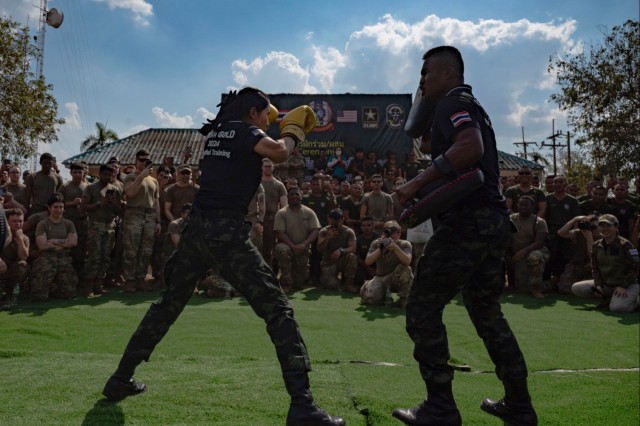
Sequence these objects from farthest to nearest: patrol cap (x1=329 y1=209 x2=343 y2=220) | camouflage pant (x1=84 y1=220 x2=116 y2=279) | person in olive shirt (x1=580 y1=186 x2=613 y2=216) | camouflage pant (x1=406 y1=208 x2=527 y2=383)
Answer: person in olive shirt (x1=580 y1=186 x2=613 y2=216), patrol cap (x1=329 y1=209 x2=343 y2=220), camouflage pant (x1=84 y1=220 x2=116 y2=279), camouflage pant (x1=406 y1=208 x2=527 y2=383)

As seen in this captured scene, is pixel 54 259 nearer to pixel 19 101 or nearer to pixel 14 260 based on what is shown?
pixel 14 260

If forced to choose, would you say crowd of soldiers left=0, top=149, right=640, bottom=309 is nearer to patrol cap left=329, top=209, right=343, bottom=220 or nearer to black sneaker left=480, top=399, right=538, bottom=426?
patrol cap left=329, top=209, right=343, bottom=220

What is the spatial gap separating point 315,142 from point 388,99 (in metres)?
2.87

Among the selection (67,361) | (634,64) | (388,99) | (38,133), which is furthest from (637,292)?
(38,133)

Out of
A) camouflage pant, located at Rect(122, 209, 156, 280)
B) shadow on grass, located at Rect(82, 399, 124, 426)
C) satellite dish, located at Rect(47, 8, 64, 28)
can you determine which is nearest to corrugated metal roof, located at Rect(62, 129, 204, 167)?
satellite dish, located at Rect(47, 8, 64, 28)

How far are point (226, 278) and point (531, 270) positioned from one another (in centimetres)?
739

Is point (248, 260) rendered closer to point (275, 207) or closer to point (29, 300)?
point (29, 300)

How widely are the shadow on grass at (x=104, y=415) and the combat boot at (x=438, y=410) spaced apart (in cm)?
169

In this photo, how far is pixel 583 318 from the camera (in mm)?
7102

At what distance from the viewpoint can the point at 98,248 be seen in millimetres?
8609

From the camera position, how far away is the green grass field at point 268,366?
10.6ft

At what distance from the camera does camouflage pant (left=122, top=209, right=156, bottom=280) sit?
28.7 feet

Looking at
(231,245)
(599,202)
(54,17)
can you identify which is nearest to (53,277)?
(231,245)

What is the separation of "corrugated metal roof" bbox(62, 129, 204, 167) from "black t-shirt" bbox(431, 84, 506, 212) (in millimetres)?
22715
